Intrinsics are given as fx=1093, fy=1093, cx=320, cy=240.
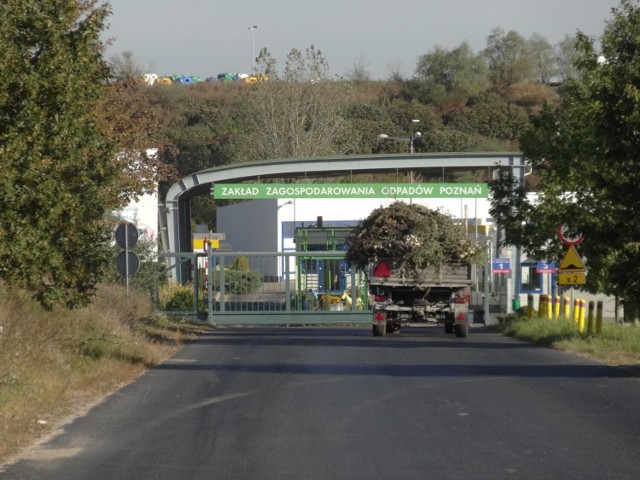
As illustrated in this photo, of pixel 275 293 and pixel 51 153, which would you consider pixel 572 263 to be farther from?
pixel 275 293

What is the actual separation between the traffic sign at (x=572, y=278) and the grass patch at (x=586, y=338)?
1195mm

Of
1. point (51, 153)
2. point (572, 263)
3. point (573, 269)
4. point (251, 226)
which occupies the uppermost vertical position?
point (251, 226)

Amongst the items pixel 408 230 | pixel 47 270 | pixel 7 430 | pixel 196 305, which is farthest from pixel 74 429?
pixel 196 305

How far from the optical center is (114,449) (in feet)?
33.0

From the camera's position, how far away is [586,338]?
900 inches

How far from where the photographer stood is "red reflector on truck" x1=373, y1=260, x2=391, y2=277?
24938mm

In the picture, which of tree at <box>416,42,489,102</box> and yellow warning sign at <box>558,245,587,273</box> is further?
tree at <box>416,42,489,102</box>

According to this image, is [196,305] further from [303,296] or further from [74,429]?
[74,429]

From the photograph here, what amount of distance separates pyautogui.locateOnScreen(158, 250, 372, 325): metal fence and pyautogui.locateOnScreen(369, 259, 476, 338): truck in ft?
22.5

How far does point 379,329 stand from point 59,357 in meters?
11.0

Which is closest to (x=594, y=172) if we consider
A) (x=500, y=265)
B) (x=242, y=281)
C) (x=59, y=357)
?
(x=59, y=357)

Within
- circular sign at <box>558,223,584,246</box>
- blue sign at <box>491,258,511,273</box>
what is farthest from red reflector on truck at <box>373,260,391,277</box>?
blue sign at <box>491,258,511,273</box>

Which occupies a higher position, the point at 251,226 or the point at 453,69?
the point at 453,69

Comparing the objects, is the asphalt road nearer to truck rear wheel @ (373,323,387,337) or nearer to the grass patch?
the grass patch
